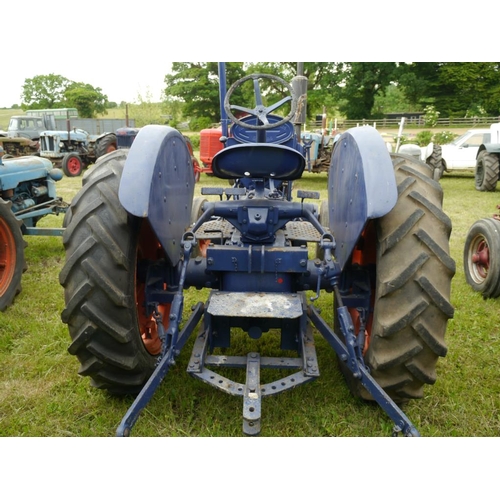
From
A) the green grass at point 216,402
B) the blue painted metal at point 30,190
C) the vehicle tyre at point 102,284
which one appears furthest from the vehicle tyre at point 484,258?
the blue painted metal at point 30,190

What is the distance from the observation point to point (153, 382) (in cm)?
192

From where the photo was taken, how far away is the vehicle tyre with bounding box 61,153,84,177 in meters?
13.3

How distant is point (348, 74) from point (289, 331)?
3020 centimetres

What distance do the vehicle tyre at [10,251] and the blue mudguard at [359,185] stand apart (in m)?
3.02

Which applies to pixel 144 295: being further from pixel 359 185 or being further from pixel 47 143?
pixel 47 143

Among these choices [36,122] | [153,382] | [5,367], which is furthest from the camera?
[36,122]

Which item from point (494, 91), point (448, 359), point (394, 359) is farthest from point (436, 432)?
point (494, 91)

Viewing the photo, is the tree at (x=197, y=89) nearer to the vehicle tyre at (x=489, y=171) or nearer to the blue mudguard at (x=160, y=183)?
the vehicle tyre at (x=489, y=171)

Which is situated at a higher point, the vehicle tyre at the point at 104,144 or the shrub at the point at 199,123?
the shrub at the point at 199,123

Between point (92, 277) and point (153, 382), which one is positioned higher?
point (92, 277)

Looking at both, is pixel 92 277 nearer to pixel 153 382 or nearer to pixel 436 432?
pixel 153 382

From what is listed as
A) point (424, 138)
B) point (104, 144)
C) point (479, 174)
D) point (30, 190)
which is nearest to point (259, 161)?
point (30, 190)

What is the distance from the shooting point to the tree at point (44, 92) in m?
47.6

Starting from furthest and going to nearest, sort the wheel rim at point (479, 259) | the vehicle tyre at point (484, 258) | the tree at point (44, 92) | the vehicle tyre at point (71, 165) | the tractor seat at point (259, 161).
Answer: the tree at point (44, 92)
the vehicle tyre at point (71, 165)
the wheel rim at point (479, 259)
the vehicle tyre at point (484, 258)
the tractor seat at point (259, 161)
